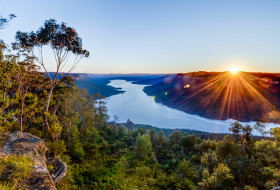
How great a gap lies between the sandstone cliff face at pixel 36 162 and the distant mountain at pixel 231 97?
8187cm

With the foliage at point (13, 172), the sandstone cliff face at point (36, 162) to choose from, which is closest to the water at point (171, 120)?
the sandstone cliff face at point (36, 162)

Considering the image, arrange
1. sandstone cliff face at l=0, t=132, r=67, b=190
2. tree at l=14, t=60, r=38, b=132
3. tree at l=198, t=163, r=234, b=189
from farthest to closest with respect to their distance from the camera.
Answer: tree at l=14, t=60, r=38, b=132
tree at l=198, t=163, r=234, b=189
sandstone cliff face at l=0, t=132, r=67, b=190

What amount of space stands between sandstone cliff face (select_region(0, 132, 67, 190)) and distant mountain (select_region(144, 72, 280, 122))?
269 ft

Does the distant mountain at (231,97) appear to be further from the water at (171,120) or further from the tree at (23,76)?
the tree at (23,76)

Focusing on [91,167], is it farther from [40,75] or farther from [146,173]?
[40,75]

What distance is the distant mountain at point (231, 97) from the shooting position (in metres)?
75.6

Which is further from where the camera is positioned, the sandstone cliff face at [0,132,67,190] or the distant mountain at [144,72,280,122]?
the distant mountain at [144,72,280,122]

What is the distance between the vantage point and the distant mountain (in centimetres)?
7562

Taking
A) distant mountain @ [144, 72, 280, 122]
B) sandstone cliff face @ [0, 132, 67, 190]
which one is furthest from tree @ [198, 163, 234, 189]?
distant mountain @ [144, 72, 280, 122]

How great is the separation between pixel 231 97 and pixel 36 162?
100216mm

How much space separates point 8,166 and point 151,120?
92.9 meters

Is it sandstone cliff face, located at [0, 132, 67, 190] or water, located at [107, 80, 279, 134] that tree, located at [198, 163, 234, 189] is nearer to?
sandstone cliff face, located at [0, 132, 67, 190]

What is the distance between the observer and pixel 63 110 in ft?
54.4

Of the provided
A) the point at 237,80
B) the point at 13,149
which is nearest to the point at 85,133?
the point at 13,149
